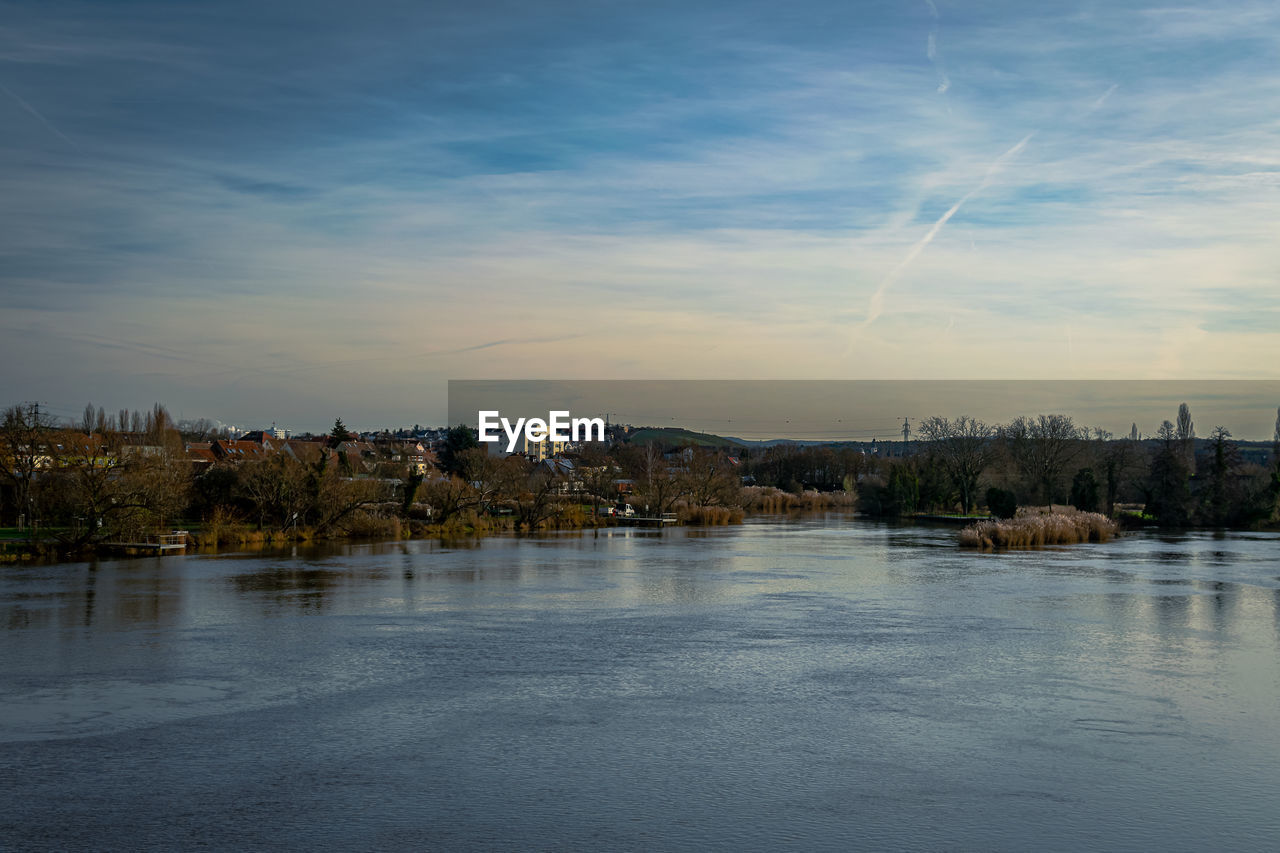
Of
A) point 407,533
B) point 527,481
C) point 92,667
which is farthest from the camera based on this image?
point 527,481

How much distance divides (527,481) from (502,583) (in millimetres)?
26768

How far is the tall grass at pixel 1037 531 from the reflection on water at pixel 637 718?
44.4 feet

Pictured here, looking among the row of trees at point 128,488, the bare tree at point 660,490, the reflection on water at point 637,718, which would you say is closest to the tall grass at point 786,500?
the bare tree at point 660,490

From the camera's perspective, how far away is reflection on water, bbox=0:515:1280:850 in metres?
6.88

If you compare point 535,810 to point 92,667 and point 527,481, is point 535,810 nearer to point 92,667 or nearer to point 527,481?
point 92,667

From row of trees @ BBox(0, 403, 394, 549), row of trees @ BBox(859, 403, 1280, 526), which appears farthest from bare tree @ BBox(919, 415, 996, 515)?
row of trees @ BBox(0, 403, 394, 549)

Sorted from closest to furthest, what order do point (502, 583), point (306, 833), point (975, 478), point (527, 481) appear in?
point (306, 833)
point (502, 583)
point (527, 481)
point (975, 478)

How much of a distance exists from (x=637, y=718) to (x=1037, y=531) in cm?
2896

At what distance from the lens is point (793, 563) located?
87.2 ft

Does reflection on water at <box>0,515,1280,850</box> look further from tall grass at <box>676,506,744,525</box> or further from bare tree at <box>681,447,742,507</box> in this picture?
bare tree at <box>681,447,742,507</box>

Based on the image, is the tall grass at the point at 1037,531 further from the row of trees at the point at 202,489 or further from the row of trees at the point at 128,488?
the row of trees at the point at 128,488

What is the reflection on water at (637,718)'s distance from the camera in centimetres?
688

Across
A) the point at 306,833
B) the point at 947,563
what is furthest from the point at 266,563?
the point at 306,833

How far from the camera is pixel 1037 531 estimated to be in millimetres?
34906
